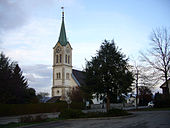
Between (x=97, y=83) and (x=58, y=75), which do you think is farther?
(x=58, y=75)

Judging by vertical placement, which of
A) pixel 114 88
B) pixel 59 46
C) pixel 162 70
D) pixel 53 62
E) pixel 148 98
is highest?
pixel 59 46

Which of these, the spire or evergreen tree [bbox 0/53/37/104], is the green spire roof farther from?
evergreen tree [bbox 0/53/37/104]

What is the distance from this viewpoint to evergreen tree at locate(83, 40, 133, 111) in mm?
21469

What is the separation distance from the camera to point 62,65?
70562 millimetres

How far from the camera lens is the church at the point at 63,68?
6938 cm

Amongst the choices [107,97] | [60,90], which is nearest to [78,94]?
[60,90]

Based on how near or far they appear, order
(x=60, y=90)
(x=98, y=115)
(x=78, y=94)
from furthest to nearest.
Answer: (x=60, y=90) → (x=78, y=94) → (x=98, y=115)

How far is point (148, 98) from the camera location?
73688mm

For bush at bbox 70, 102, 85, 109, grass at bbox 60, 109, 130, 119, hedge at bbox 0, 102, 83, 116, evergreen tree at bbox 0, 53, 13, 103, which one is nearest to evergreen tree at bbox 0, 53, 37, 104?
evergreen tree at bbox 0, 53, 13, 103

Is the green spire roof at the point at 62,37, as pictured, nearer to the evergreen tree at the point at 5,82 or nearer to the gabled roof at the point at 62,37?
the gabled roof at the point at 62,37

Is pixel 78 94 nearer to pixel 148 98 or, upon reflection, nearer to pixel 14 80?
pixel 14 80

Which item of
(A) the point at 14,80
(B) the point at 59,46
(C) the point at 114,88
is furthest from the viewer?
(B) the point at 59,46

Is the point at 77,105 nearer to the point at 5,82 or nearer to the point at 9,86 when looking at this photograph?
the point at 9,86

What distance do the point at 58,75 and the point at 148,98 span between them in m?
34.1
